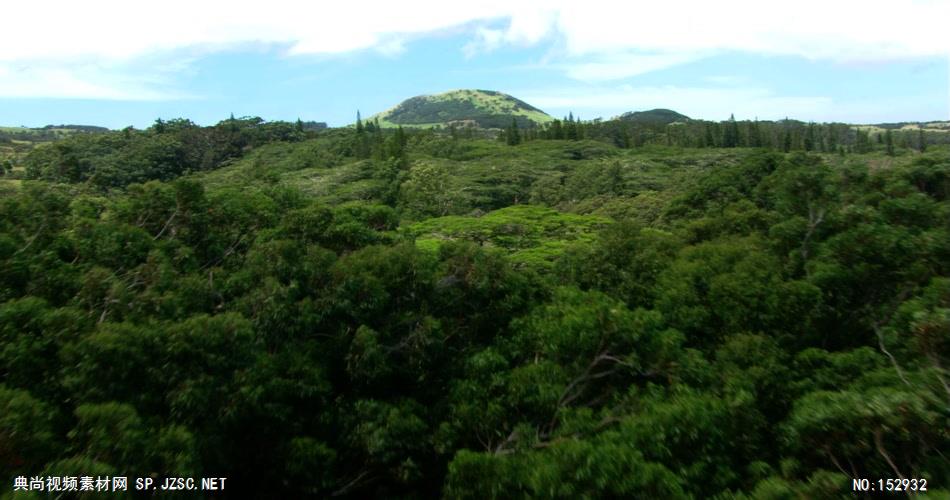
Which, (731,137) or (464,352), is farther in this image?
(731,137)

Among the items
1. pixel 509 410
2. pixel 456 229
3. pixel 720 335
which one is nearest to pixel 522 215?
pixel 456 229

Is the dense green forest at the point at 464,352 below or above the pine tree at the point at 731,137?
below

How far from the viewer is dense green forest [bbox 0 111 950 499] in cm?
904

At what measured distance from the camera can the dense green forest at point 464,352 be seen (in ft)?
29.7

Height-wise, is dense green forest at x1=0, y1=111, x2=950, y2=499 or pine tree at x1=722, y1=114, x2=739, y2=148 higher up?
pine tree at x1=722, y1=114, x2=739, y2=148

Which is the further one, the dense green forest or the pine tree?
the pine tree

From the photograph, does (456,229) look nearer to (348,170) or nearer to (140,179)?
(348,170)

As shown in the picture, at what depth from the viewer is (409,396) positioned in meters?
14.0

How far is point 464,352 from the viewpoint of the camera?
15.0 metres

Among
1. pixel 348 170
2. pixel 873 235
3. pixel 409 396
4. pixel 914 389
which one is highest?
pixel 348 170

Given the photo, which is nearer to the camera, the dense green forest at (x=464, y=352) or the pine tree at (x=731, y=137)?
the dense green forest at (x=464, y=352)

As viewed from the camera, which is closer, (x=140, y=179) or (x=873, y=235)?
(x=873, y=235)

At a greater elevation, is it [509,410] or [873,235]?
[873,235]

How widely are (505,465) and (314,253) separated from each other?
7189mm
